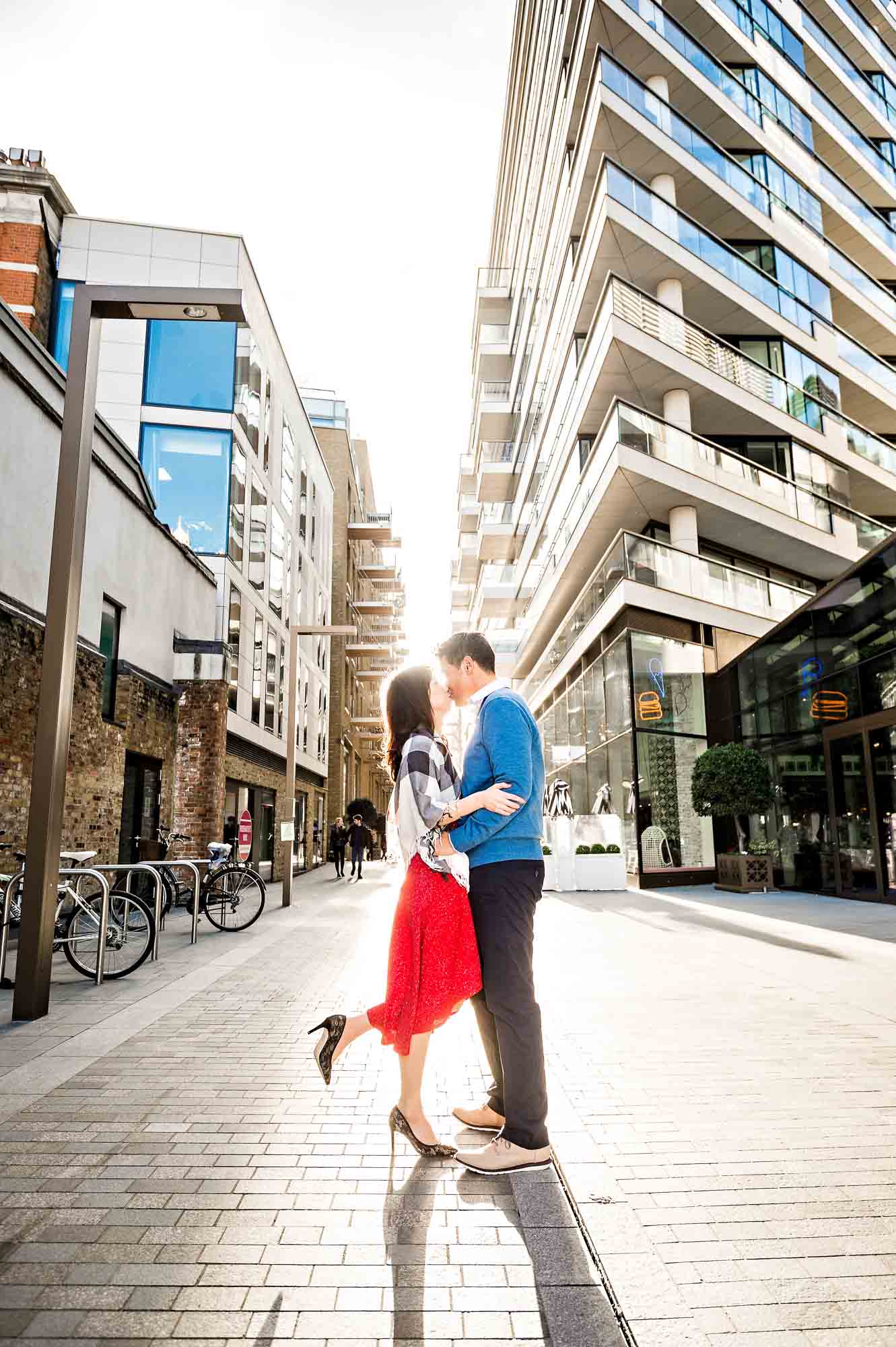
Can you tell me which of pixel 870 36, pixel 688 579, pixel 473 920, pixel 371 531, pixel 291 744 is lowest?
pixel 473 920

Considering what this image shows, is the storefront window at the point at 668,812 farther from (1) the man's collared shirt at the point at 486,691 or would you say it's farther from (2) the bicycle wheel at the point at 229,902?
(1) the man's collared shirt at the point at 486,691

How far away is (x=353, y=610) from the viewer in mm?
43812

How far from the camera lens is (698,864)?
62.0 feet

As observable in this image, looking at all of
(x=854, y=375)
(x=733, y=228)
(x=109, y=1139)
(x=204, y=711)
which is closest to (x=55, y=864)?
(x=109, y=1139)

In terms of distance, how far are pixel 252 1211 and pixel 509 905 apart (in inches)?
50.8

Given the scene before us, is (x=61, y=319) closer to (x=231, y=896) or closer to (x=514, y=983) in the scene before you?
(x=231, y=896)

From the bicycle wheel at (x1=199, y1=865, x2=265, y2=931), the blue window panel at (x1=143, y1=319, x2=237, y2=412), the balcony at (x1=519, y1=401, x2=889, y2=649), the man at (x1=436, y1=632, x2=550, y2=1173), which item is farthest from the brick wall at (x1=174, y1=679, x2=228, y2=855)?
the man at (x1=436, y1=632, x2=550, y2=1173)

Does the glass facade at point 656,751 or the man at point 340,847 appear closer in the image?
the glass facade at point 656,751

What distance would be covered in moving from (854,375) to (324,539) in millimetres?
19571

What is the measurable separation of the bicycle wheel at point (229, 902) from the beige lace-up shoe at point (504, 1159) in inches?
328

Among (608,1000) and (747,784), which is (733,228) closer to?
(747,784)

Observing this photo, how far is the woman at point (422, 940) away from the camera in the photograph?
3191 millimetres

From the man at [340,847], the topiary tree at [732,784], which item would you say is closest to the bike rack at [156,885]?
the topiary tree at [732,784]

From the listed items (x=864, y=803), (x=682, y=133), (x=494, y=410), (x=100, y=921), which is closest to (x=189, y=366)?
(x=682, y=133)
